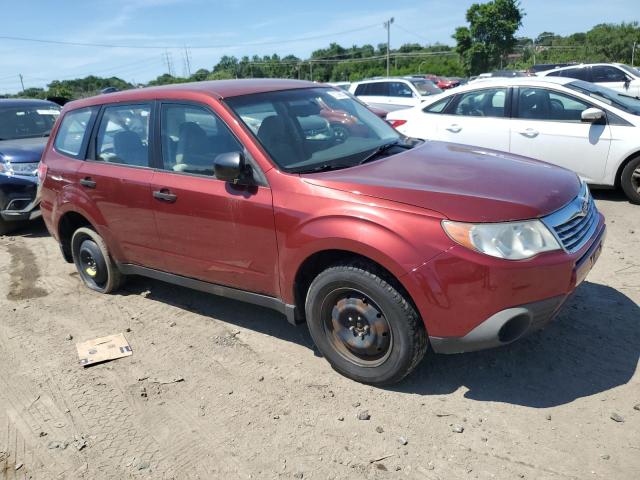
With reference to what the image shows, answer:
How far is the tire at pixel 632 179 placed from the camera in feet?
21.5

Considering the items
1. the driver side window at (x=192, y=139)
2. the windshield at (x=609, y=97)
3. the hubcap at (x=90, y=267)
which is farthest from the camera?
the windshield at (x=609, y=97)

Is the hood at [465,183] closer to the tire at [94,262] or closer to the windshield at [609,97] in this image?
the tire at [94,262]

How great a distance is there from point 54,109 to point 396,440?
8795 mm

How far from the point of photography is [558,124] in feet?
22.6

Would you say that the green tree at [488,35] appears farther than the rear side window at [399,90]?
Yes

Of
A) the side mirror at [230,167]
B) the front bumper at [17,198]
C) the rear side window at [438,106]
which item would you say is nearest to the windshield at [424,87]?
the rear side window at [438,106]

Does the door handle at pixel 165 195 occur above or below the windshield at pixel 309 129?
below

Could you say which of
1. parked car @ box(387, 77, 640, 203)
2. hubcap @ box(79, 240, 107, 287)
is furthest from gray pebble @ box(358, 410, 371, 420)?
parked car @ box(387, 77, 640, 203)

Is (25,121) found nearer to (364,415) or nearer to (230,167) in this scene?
(230,167)

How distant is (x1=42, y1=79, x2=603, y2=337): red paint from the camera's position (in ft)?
9.27

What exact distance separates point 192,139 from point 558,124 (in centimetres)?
495

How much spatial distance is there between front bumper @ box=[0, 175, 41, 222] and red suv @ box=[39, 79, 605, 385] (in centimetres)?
308

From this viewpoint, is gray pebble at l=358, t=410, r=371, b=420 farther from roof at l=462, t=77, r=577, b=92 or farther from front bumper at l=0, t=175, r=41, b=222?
front bumper at l=0, t=175, r=41, b=222

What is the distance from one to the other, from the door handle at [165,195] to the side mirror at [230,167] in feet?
1.98
